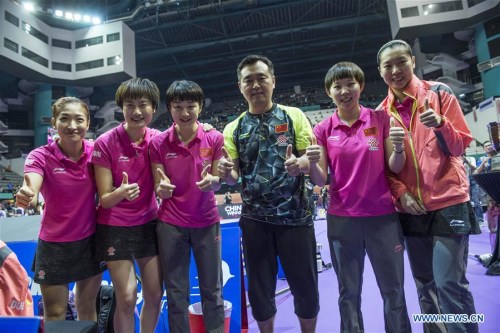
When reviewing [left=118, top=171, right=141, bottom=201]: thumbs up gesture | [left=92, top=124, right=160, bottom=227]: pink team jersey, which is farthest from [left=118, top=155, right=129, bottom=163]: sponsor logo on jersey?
[left=118, top=171, right=141, bottom=201]: thumbs up gesture

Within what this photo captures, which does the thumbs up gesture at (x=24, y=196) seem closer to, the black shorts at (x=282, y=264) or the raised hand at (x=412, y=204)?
the black shorts at (x=282, y=264)

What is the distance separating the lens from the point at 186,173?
7.53 feet

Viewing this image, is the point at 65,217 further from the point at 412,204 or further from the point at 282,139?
the point at 412,204

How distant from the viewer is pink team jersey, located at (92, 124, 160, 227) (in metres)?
2.25

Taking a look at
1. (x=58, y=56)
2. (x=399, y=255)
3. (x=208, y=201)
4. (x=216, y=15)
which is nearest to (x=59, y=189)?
(x=208, y=201)

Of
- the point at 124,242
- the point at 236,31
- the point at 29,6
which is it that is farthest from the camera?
the point at 236,31

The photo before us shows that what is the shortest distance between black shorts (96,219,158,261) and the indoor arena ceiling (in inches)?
764

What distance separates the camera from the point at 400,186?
A: 2193 mm

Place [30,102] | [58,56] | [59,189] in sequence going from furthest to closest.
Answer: [30,102] < [58,56] < [59,189]

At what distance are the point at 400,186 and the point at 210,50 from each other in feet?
82.0

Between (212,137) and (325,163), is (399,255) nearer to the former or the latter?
(325,163)

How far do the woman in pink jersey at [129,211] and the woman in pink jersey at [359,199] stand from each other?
4.03 feet

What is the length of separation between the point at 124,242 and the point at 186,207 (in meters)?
0.49

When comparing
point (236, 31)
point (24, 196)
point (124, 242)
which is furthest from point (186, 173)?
point (236, 31)
